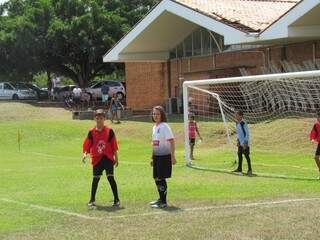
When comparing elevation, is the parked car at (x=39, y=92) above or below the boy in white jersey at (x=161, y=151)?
above

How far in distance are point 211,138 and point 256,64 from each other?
29.7ft

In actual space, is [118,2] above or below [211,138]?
above

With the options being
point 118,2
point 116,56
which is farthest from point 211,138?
point 118,2

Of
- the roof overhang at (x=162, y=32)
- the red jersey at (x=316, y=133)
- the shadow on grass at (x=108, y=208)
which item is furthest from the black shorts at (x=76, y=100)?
the shadow on grass at (x=108, y=208)

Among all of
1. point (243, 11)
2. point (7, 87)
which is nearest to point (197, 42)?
point (243, 11)

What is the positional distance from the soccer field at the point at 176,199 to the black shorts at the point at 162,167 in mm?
563

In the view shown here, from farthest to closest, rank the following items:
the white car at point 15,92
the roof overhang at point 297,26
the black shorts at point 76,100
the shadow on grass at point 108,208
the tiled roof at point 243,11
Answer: the white car at point 15,92
the black shorts at point 76,100
the tiled roof at point 243,11
the roof overhang at point 297,26
the shadow on grass at point 108,208

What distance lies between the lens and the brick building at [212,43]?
29.7 meters

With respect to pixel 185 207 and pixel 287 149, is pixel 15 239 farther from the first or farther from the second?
pixel 287 149

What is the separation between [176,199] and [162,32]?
90.4 feet

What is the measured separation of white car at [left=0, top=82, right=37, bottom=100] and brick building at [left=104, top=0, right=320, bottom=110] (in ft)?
35.9

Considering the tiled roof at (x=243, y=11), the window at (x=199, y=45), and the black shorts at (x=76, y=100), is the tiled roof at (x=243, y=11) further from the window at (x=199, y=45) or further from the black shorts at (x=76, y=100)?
the black shorts at (x=76, y=100)

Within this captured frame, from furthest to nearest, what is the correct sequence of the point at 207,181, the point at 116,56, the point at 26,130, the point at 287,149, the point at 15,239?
the point at 116,56 → the point at 26,130 → the point at 287,149 → the point at 207,181 → the point at 15,239

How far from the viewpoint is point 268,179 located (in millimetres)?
15305
